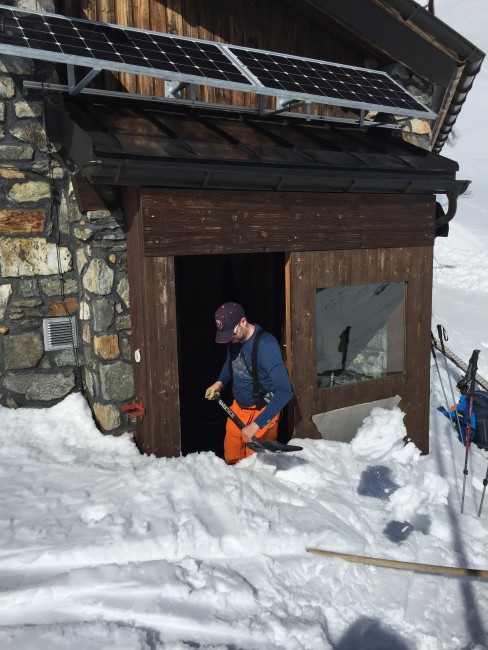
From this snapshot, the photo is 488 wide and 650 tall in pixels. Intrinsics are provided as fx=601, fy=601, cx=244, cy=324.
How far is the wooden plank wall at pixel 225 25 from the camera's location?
618 centimetres

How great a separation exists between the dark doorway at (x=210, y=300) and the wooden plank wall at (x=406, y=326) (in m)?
2.62

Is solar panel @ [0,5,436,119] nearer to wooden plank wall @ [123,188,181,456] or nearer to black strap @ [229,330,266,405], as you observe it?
wooden plank wall @ [123,188,181,456]

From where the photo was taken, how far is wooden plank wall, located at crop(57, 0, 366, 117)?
618 cm

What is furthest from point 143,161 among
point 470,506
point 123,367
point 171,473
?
point 470,506

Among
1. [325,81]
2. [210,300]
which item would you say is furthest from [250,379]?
[210,300]

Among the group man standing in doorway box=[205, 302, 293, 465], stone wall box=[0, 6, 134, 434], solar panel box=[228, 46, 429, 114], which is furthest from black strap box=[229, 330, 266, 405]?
solar panel box=[228, 46, 429, 114]

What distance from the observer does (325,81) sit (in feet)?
20.5

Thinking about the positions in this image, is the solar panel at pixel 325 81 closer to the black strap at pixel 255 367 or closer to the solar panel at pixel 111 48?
the solar panel at pixel 111 48

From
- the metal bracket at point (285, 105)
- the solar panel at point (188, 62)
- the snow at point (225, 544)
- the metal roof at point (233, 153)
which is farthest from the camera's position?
the metal bracket at point (285, 105)

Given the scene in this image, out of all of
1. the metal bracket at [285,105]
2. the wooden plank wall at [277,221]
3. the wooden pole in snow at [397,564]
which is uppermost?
the metal bracket at [285,105]

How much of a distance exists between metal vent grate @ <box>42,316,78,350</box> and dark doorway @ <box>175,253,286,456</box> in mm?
3386

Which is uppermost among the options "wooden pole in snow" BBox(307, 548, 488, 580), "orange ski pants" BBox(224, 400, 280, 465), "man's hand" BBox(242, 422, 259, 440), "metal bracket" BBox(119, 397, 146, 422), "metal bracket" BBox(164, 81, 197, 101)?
"metal bracket" BBox(164, 81, 197, 101)

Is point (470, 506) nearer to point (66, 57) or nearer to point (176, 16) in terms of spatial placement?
point (66, 57)

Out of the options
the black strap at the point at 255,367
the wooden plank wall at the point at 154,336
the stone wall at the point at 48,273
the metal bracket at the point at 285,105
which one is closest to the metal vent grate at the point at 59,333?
the stone wall at the point at 48,273
